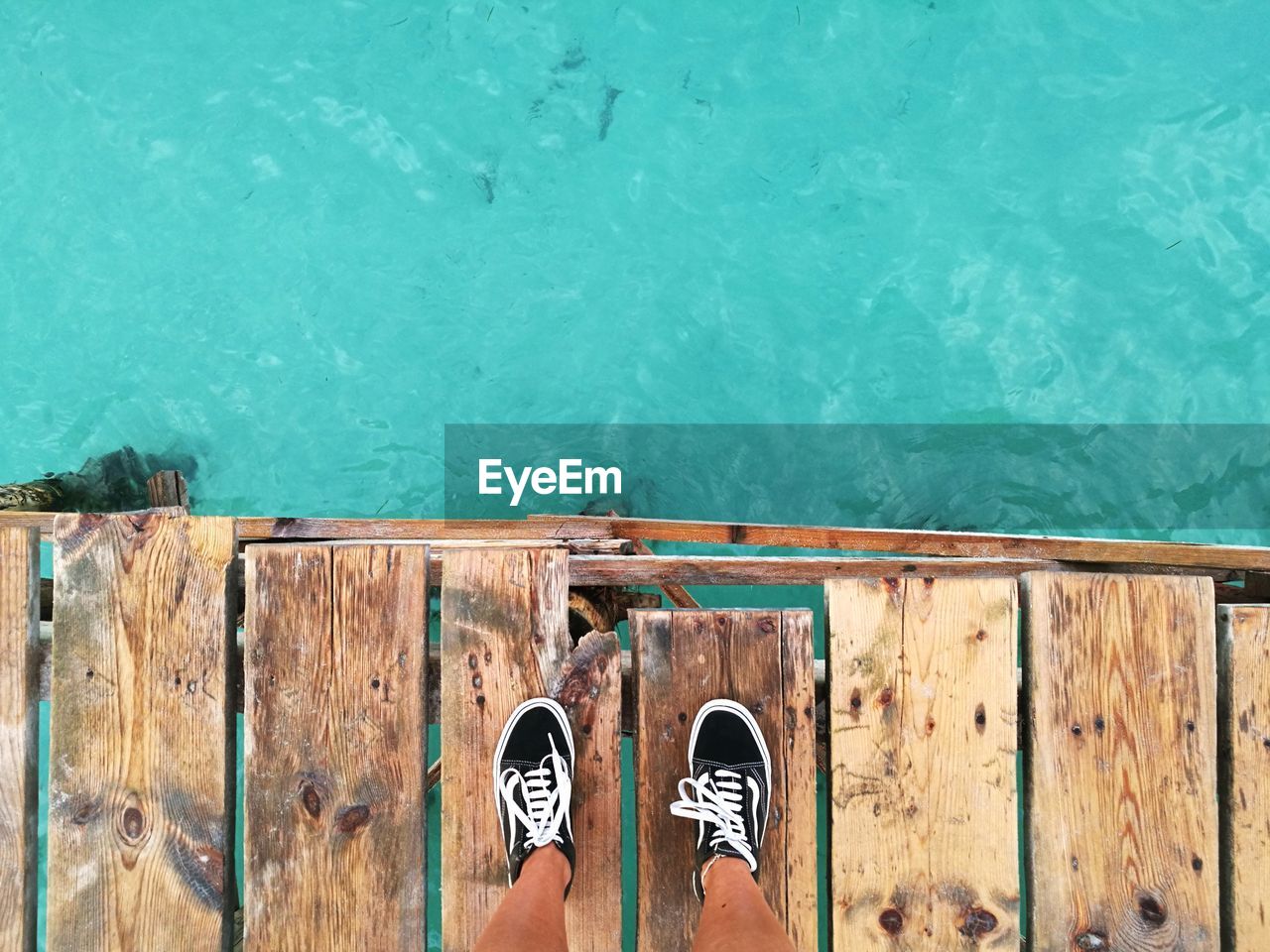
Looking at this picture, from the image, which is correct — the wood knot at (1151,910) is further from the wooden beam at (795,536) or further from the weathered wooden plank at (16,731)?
the weathered wooden plank at (16,731)

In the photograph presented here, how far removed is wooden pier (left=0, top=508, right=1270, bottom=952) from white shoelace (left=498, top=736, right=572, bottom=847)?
7cm

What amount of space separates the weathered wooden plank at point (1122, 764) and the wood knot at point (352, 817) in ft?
4.82

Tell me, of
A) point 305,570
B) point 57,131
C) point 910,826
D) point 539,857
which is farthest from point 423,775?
point 57,131

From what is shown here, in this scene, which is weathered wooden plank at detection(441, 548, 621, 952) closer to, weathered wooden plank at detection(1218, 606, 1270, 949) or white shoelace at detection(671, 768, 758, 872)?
white shoelace at detection(671, 768, 758, 872)

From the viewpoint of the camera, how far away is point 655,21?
9.29 ft

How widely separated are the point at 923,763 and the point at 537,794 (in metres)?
0.85

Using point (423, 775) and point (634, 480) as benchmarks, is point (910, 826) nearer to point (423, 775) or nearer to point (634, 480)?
point (423, 775)

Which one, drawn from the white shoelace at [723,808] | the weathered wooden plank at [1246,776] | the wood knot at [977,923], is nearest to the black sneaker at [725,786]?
the white shoelace at [723,808]

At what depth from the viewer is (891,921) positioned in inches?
59.8

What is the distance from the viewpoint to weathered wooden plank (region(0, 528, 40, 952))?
1556 millimetres

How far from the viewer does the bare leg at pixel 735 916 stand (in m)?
1.27

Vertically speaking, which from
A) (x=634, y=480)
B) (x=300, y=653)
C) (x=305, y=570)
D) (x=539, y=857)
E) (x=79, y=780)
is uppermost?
(x=634, y=480)

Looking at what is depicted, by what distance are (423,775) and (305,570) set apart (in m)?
0.53

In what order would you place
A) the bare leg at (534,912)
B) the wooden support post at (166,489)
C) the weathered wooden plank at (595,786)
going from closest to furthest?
the bare leg at (534,912) < the weathered wooden plank at (595,786) < the wooden support post at (166,489)
